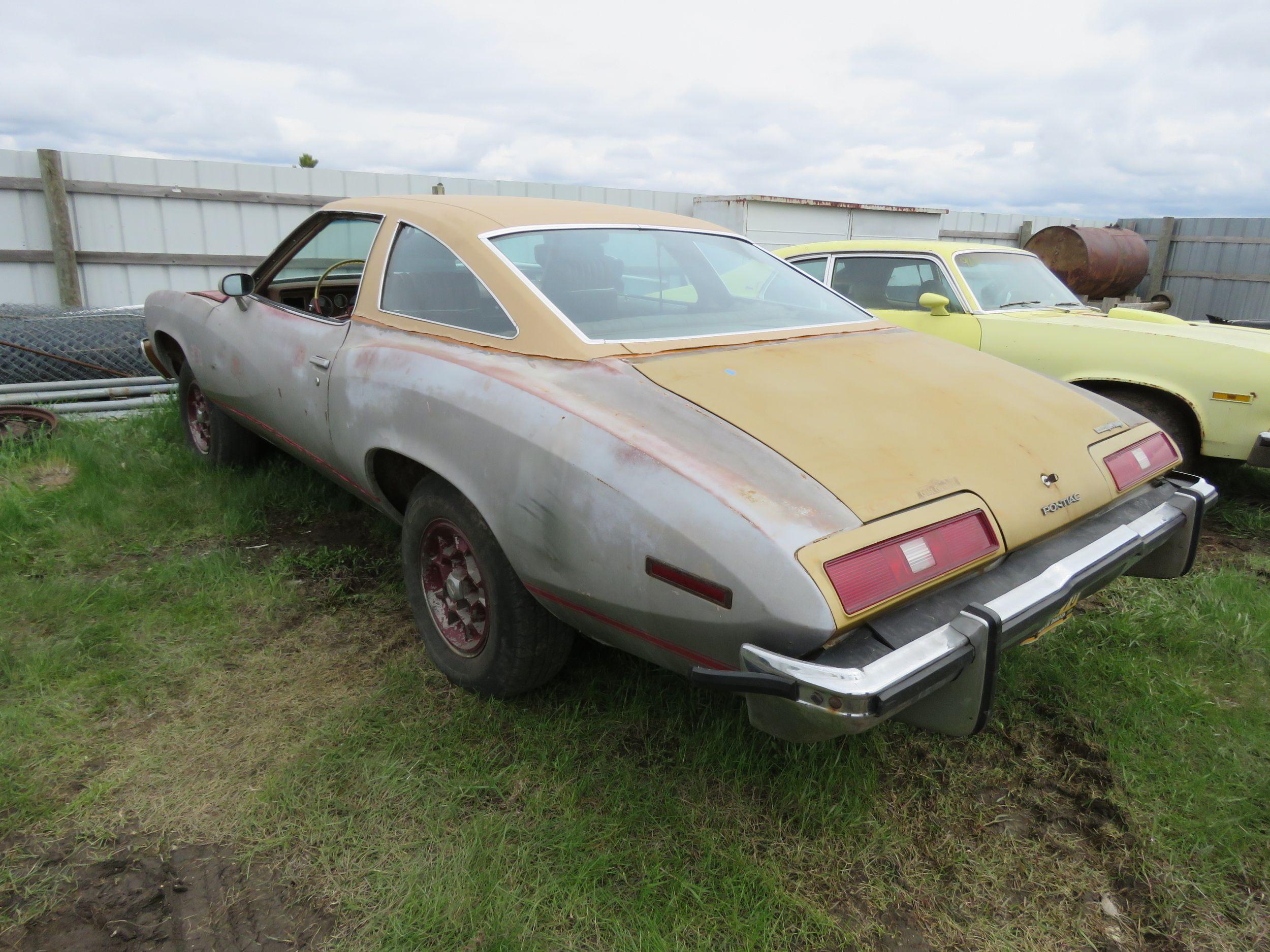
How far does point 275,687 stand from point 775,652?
197cm

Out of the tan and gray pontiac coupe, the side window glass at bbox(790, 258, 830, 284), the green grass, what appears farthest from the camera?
the side window glass at bbox(790, 258, 830, 284)

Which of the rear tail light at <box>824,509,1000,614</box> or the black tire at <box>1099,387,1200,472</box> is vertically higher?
the rear tail light at <box>824,509,1000,614</box>

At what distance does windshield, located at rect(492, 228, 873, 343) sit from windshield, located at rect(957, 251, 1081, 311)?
244 centimetres

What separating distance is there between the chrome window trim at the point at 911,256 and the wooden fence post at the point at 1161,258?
10778 mm

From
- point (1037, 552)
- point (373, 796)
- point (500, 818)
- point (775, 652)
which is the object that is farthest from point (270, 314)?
point (1037, 552)

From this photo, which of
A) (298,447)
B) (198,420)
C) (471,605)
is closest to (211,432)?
(198,420)

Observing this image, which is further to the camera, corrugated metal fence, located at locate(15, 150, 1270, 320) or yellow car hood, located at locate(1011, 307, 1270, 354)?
corrugated metal fence, located at locate(15, 150, 1270, 320)

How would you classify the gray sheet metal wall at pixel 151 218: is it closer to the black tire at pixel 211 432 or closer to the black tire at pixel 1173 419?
the black tire at pixel 211 432

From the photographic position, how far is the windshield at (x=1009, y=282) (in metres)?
5.51

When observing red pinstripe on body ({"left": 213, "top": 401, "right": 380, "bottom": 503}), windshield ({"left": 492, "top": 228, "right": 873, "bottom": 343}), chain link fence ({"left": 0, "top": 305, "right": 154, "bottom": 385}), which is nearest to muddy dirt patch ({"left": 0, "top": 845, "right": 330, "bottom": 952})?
red pinstripe on body ({"left": 213, "top": 401, "right": 380, "bottom": 503})

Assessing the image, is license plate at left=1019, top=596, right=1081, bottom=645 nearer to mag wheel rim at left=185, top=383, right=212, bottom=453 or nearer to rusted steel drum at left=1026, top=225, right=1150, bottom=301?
mag wheel rim at left=185, top=383, right=212, bottom=453

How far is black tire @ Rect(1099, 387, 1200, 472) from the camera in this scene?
15.0ft

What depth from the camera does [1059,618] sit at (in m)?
2.37

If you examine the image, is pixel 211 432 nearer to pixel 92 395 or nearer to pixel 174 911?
pixel 92 395
